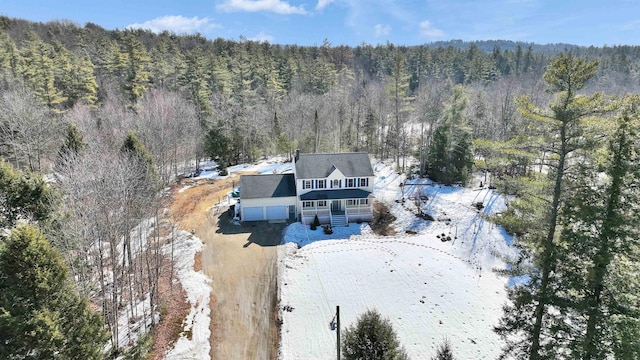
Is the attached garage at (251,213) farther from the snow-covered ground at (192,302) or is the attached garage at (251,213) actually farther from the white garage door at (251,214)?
the snow-covered ground at (192,302)

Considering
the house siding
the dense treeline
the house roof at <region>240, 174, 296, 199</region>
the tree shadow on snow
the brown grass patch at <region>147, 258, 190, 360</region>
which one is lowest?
the brown grass patch at <region>147, 258, 190, 360</region>

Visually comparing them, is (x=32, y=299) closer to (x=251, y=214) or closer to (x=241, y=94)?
(x=251, y=214)

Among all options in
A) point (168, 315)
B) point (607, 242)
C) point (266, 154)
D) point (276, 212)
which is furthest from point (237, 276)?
point (266, 154)

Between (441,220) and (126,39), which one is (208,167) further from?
(441,220)

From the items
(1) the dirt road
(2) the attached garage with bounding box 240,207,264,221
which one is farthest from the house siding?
(1) the dirt road

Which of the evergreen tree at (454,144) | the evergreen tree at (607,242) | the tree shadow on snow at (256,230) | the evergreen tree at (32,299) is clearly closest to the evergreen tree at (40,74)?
the tree shadow on snow at (256,230)

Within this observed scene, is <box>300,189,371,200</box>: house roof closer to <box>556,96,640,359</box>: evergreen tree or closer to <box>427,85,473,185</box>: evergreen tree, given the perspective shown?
<box>427,85,473,185</box>: evergreen tree

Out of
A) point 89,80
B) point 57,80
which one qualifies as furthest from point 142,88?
point 57,80
